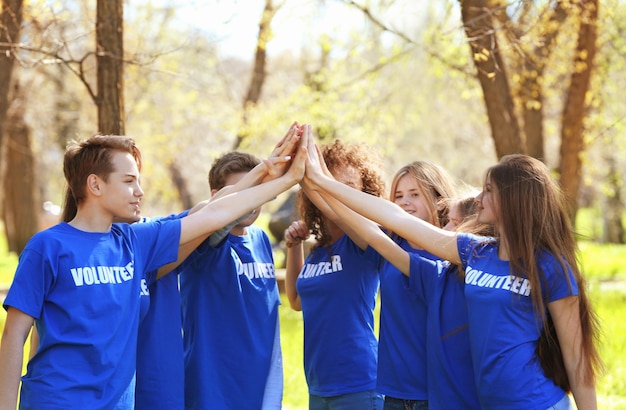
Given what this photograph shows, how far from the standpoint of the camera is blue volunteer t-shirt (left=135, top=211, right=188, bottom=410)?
350cm

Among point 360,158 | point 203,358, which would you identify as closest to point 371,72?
point 360,158

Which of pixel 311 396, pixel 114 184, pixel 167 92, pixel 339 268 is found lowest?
pixel 311 396

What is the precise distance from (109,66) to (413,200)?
8.13 ft

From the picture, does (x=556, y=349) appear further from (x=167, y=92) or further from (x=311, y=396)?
(x=167, y=92)

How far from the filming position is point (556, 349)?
327cm

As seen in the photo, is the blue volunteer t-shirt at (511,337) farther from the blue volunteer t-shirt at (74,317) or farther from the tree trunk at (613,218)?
the tree trunk at (613,218)

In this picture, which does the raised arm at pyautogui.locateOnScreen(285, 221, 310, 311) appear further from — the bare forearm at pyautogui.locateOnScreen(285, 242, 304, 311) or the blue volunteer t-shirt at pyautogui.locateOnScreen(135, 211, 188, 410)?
the blue volunteer t-shirt at pyautogui.locateOnScreen(135, 211, 188, 410)

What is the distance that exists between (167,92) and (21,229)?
17.6ft

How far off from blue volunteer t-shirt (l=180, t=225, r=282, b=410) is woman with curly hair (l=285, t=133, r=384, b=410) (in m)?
0.23

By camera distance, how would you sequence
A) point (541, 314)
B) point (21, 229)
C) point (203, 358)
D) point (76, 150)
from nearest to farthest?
point (541, 314), point (76, 150), point (203, 358), point (21, 229)

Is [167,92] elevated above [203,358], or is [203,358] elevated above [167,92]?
[167,92]

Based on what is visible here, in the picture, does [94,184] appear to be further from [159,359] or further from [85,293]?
[159,359]

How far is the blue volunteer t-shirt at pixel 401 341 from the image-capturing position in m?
3.56

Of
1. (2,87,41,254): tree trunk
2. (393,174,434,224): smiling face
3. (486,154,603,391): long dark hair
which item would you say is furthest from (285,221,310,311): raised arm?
(2,87,41,254): tree trunk
